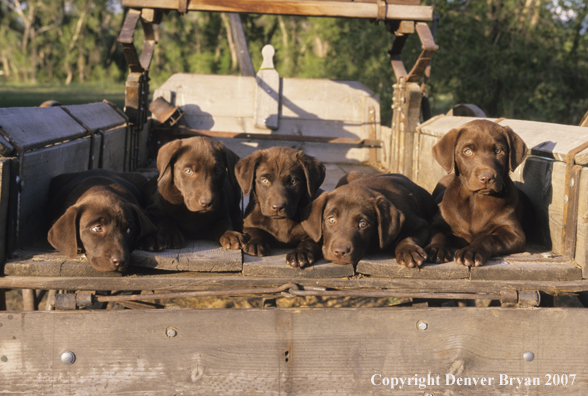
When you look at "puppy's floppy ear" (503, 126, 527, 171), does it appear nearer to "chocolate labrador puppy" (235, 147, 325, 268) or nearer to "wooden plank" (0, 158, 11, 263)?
"chocolate labrador puppy" (235, 147, 325, 268)

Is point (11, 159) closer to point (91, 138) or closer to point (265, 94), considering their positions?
point (91, 138)

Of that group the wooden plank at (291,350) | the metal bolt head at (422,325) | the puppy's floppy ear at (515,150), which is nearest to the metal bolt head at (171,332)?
the wooden plank at (291,350)

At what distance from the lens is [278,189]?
4375 millimetres

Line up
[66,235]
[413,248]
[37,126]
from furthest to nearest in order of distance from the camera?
[37,126] < [413,248] < [66,235]

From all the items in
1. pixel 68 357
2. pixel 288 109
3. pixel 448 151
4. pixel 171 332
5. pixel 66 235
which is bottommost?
pixel 68 357

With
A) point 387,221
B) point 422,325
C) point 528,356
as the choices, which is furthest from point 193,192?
point 528,356

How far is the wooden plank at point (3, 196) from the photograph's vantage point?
3458mm

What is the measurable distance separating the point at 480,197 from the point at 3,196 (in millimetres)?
3297

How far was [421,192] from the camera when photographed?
5387 mm

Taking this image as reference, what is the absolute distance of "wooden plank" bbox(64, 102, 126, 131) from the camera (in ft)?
18.3

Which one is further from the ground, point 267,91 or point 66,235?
point 267,91

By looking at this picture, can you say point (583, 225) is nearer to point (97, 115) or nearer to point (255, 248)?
point (255, 248)

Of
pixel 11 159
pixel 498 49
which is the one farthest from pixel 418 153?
pixel 498 49

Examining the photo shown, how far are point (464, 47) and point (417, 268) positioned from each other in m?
14.5
